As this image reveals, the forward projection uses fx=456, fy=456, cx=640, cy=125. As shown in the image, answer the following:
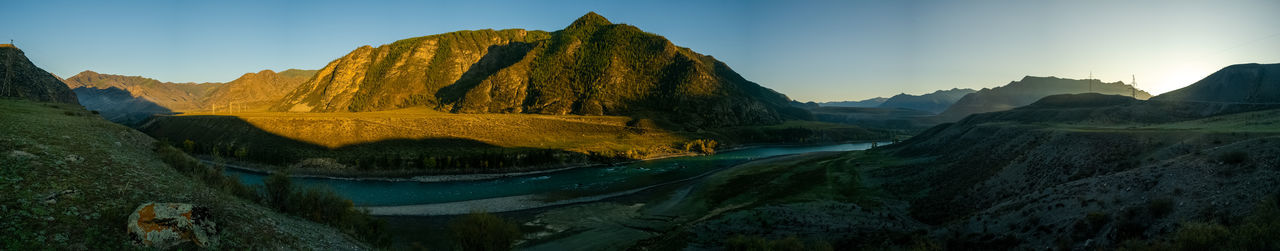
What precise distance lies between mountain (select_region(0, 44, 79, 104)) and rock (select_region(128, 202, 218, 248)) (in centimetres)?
7991

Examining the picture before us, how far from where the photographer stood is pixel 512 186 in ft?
247

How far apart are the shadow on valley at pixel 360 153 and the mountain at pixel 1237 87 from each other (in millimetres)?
92673

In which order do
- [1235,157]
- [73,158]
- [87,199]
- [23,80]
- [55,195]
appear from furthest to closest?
[23,80] < [73,158] < [1235,157] < [87,199] < [55,195]

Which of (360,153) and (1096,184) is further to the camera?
(360,153)

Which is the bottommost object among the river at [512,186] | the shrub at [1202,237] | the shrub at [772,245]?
the river at [512,186]

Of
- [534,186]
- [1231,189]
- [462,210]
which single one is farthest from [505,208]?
[1231,189]

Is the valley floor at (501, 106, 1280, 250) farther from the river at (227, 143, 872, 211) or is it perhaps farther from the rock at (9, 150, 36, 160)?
the rock at (9, 150, 36, 160)

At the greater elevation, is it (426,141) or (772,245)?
(426,141)

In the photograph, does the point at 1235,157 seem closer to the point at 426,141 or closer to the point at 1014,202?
the point at 1014,202

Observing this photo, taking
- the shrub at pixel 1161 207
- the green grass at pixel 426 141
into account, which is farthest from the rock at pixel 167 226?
the green grass at pixel 426 141

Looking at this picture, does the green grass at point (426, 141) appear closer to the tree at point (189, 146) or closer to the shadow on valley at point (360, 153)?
the shadow on valley at point (360, 153)

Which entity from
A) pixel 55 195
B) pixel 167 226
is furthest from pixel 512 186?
pixel 167 226

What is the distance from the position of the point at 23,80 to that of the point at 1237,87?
16461 centimetres

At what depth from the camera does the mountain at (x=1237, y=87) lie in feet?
165
